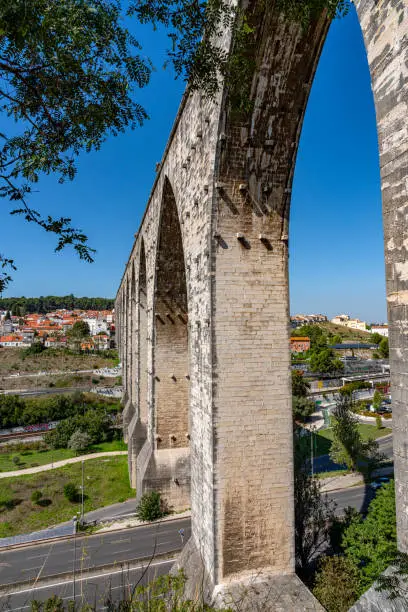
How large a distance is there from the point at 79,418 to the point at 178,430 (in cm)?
2054

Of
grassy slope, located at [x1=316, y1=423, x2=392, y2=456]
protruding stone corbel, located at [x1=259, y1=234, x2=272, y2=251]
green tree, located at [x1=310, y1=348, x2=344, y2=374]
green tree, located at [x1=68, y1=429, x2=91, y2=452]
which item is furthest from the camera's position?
green tree, located at [x1=310, y1=348, x2=344, y2=374]

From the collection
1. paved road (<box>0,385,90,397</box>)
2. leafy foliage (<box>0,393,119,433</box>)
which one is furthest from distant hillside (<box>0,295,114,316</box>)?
leafy foliage (<box>0,393,119,433</box>)

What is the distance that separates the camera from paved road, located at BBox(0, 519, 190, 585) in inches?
423

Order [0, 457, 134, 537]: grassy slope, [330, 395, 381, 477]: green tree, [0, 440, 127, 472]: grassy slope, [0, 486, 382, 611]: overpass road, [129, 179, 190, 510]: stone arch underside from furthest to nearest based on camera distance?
[0, 440, 127, 472]: grassy slope → [330, 395, 381, 477]: green tree → [0, 457, 134, 537]: grassy slope → [129, 179, 190, 510]: stone arch underside → [0, 486, 382, 611]: overpass road

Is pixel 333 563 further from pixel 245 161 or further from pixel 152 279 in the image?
pixel 152 279

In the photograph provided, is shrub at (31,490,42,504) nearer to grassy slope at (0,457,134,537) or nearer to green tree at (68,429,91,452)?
grassy slope at (0,457,134,537)

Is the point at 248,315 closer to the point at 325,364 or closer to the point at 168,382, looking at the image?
the point at 168,382

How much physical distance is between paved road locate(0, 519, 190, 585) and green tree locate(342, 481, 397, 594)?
4626 mm

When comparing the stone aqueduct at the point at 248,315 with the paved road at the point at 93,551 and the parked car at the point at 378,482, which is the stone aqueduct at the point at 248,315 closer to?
the paved road at the point at 93,551

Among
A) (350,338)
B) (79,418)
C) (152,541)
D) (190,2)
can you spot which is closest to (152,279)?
(152,541)

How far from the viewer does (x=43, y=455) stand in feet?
85.0

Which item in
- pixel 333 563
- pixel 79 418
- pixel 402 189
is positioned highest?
pixel 402 189

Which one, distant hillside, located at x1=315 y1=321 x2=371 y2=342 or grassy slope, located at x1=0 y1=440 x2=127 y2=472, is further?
distant hillside, located at x1=315 y1=321 x2=371 y2=342

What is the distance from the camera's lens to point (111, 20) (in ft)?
10.7
